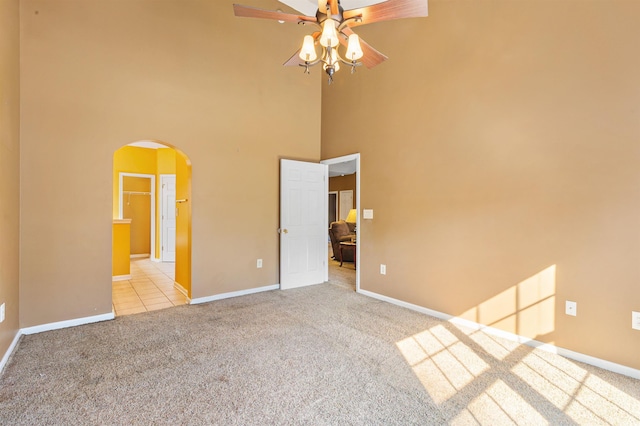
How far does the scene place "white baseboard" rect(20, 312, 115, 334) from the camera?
3.01 metres

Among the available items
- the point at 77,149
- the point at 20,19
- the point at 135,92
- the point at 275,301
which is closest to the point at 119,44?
the point at 135,92

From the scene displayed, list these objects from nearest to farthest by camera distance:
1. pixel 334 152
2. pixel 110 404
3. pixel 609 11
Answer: pixel 110 404
pixel 609 11
pixel 334 152

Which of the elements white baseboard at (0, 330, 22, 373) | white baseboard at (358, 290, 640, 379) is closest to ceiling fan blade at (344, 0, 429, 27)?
white baseboard at (358, 290, 640, 379)

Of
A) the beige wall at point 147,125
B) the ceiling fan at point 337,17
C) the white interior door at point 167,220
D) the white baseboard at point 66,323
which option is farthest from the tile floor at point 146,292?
the ceiling fan at point 337,17

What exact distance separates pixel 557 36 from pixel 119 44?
14.3ft

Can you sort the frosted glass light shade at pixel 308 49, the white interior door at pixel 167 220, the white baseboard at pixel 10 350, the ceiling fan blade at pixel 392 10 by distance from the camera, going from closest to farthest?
1. the ceiling fan blade at pixel 392 10
2. the frosted glass light shade at pixel 308 49
3. the white baseboard at pixel 10 350
4. the white interior door at pixel 167 220

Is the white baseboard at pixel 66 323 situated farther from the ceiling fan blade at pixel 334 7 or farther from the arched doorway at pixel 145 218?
the ceiling fan blade at pixel 334 7

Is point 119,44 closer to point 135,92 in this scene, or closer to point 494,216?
point 135,92

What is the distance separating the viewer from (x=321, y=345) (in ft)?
9.01

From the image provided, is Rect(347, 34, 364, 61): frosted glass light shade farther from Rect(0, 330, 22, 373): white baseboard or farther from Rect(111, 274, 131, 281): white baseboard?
Rect(111, 274, 131, 281): white baseboard

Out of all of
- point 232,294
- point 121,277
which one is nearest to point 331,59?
point 232,294

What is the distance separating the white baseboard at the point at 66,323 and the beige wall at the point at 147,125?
5 cm

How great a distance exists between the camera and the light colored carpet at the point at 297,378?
1830 mm

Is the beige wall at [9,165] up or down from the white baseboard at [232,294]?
up
